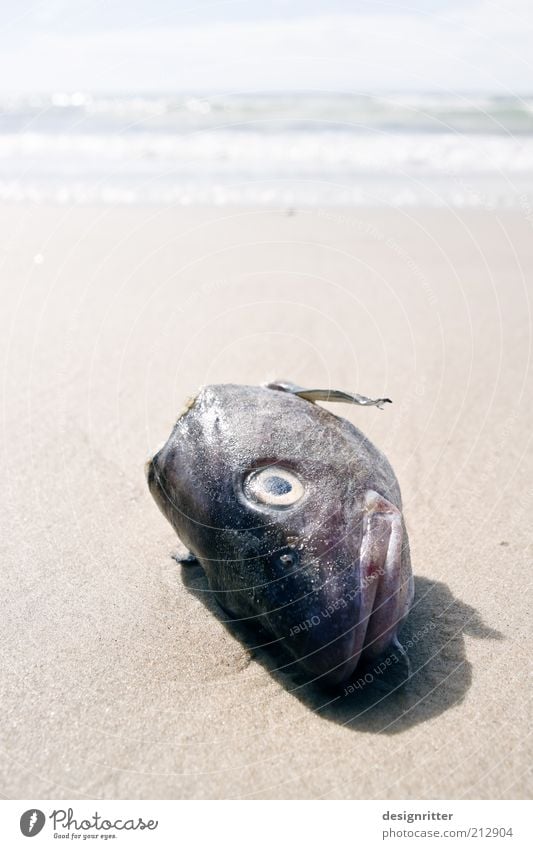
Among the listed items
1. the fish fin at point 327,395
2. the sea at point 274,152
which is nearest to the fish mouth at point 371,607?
the fish fin at point 327,395

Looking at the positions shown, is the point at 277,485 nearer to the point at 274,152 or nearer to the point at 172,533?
the point at 172,533

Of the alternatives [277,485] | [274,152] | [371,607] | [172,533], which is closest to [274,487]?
[277,485]

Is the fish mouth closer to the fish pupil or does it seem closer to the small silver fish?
the small silver fish

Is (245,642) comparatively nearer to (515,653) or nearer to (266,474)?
(266,474)

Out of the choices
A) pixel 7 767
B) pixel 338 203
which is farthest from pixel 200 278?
pixel 7 767

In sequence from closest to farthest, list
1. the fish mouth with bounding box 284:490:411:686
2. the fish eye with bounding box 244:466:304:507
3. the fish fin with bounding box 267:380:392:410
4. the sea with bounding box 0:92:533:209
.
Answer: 1. the fish mouth with bounding box 284:490:411:686
2. the fish eye with bounding box 244:466:304:507
3. the fish fin with bounding box 267:380:392:410
4. the sea with bounding box 0:92:533:209

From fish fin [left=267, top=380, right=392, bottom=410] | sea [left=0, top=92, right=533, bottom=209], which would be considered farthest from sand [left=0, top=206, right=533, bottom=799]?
sea [left=0, top=92, right=533, bottom=209]
